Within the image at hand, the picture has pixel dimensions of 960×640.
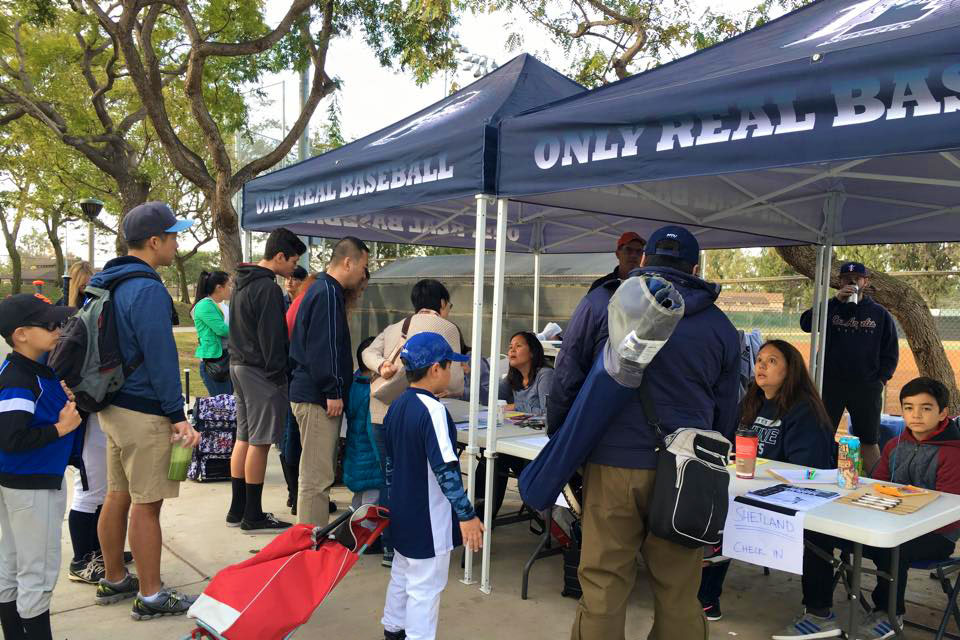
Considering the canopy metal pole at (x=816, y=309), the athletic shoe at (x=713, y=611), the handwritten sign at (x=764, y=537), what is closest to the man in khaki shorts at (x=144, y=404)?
the handwritten sign at (x=764, y=537)

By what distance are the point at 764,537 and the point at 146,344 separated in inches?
108

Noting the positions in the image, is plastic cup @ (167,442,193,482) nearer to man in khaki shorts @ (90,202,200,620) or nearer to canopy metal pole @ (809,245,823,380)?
man in khaki shorts @ (90,202,200,620)

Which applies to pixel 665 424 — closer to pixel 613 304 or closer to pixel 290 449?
pixel 613 304

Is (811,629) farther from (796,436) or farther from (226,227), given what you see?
(226,227)

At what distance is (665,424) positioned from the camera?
2293 mm

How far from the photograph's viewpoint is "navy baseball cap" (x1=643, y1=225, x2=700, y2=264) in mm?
2377

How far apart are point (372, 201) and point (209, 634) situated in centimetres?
265

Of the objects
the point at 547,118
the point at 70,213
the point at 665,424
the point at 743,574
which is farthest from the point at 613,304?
the point at 70,213

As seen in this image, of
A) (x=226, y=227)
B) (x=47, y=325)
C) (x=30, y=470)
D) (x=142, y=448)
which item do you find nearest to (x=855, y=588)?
(x=142, y=448)

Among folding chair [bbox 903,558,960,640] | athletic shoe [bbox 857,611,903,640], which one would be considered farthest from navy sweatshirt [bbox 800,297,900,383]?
athletic shoe [bbox 857,611,903,640]

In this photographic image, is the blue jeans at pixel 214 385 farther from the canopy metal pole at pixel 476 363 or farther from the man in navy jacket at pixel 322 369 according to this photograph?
the canopy metal pole at pixel 476 363

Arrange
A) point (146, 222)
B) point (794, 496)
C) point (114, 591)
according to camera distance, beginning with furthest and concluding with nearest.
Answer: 1. point (114, 591)
2. point (146, 222)
3. point (794, 496)

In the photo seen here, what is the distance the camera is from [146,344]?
9.86ft

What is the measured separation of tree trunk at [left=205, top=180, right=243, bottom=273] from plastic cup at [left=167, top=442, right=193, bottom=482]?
625cm
